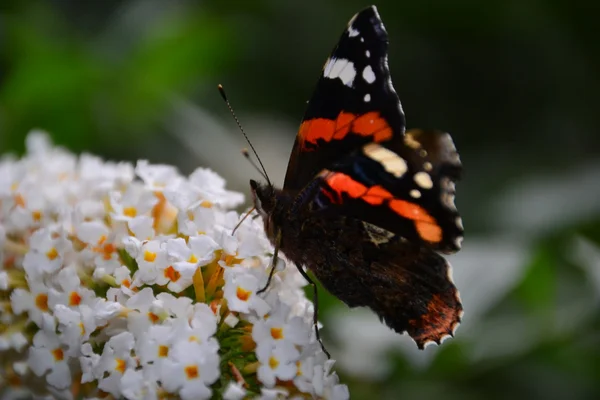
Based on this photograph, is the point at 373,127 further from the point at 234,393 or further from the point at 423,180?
the point at 234,393

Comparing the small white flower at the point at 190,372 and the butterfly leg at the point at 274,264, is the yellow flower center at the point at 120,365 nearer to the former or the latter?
the small white flower at the point at 190,372

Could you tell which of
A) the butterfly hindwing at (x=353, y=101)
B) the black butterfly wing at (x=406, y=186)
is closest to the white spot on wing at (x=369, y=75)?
the butterfly hindwing at (x=353, y=101)

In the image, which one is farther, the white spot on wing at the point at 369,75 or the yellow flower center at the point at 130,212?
the yellow flower center at the point at 130,212

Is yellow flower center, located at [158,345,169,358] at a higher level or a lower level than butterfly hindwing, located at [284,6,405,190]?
lower

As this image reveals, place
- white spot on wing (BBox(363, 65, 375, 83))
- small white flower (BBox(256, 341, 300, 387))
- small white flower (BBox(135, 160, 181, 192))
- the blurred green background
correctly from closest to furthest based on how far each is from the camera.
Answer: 1. small white flower (BBox(256, 341, 300, 387))
2. white spot on wing (BBox(363, 65, 375, 83))
3. small white flower (BBox(135, 160, 181, 192))
4. the blurred green background

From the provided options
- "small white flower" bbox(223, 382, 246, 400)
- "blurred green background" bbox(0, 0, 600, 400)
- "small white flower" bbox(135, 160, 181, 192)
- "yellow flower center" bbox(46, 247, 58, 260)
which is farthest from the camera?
"blurred green background" bbox(0, 0, 600, 400)

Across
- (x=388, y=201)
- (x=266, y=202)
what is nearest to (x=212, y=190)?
(x=266, y=202)

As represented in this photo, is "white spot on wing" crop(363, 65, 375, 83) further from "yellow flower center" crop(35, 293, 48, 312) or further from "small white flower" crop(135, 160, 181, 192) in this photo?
"yellow flower center" crop(35, 293, 48, 312)

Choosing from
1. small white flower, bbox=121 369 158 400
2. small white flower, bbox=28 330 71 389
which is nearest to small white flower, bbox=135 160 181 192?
small white flower, bbox=28 330 71 389
